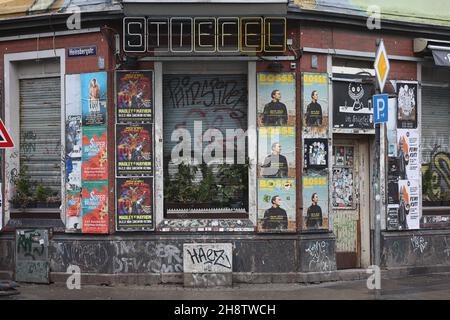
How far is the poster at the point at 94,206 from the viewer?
13266mm

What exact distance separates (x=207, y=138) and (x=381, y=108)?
387 centimetres

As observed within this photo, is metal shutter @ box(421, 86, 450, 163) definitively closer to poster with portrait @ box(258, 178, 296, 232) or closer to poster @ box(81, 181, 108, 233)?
poster with portrait @ box(258, 178, 296, 232)

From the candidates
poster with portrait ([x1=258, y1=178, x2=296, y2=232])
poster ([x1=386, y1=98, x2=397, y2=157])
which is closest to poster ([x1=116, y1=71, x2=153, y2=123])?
poster with portrait ([x1=258, y1=178, x2=296, y2=232])

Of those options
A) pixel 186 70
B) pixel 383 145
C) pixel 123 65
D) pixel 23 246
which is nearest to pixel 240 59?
pixel 186 70

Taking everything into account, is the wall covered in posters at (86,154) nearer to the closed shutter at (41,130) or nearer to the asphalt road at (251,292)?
the closed shutter at (41,130)

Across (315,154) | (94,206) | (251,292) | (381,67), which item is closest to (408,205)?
(315,154)

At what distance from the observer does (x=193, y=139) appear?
1366 cm

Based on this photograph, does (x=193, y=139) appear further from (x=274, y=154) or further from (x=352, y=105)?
(x=352, y=105)

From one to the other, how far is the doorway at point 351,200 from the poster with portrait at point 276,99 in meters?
1.45

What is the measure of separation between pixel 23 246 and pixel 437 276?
8496 millimetres

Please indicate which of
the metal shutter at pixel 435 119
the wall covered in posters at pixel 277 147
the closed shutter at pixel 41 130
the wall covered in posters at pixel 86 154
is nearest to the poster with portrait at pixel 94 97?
the wall covered in posters at pixel 86 154

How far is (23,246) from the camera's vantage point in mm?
13836

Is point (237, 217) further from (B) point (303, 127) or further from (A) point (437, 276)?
(A) point (437, 276)

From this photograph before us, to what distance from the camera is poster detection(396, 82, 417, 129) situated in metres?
14.6
